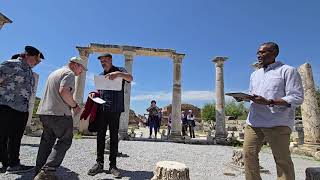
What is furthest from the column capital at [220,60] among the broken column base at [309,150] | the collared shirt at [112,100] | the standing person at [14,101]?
the standing person at [14,101]

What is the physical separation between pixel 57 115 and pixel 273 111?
130 inches

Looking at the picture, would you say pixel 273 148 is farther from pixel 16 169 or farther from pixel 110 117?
pixel 16 169

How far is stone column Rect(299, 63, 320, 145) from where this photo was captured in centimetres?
1162

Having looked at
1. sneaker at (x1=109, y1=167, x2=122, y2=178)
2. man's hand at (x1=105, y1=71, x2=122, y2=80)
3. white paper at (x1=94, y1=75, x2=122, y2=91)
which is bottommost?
sneaker at (x1=109, y1=167, x2=122, y2=178)

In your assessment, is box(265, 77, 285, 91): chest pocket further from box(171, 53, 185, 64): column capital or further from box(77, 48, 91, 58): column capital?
box(77, 48, 91, 58): column capital

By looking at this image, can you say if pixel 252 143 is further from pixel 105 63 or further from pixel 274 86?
pixel 105 63

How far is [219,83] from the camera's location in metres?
16.3

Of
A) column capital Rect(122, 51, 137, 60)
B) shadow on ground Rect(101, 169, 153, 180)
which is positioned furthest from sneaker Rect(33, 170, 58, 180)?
column capital Rect(122, 51, 137, 60)

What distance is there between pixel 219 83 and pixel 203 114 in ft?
162

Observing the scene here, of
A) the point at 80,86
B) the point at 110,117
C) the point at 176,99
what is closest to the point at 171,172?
the point at 110,117

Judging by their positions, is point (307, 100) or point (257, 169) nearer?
point (257, 169)

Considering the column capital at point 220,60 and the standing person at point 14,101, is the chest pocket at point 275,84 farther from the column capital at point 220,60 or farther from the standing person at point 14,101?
the column capital at point 220,60

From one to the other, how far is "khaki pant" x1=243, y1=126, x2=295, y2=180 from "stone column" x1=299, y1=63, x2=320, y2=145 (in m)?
9.50

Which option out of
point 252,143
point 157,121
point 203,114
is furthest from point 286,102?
point 203,114
